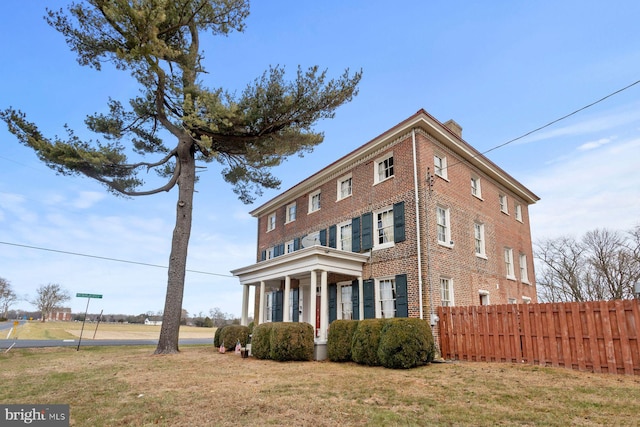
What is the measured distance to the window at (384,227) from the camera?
13.6 meters

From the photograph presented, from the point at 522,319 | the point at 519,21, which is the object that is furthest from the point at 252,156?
the point at 522,319

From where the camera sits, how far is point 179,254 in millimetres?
13969

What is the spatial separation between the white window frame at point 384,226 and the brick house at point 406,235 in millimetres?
38

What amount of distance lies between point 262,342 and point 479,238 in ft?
30.6

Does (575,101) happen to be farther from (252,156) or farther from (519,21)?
(252,156)

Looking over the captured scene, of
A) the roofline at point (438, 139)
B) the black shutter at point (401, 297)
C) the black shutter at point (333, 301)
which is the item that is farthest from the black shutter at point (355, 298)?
the roofline at point (438, 139)

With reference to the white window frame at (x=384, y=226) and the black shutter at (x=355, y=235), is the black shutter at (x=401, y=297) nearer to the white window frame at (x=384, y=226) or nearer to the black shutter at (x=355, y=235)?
the white window frame at (x=384, y=226)

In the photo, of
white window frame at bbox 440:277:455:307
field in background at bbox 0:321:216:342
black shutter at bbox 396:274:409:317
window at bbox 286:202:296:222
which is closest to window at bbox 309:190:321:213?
window at bbox 286:202:296:222

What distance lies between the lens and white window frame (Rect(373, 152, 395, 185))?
553 inches

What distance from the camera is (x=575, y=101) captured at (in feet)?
28.2

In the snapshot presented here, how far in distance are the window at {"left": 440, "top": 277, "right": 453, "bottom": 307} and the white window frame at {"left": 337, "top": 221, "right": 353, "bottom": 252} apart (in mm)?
3951

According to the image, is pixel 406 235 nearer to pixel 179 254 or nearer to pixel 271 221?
pixel 179 254

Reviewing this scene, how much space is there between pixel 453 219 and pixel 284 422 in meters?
10.8

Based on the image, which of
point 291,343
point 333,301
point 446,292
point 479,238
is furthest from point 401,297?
point 479,238
